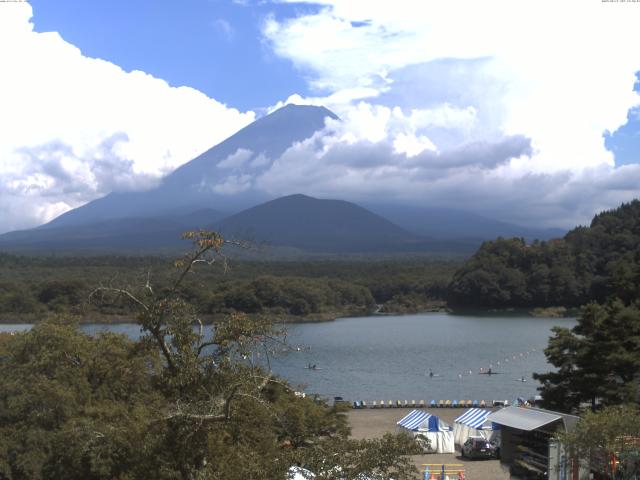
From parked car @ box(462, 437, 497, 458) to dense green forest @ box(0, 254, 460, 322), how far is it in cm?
3084

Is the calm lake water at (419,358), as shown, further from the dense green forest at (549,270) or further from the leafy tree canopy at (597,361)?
the dense green forest at (549,270)

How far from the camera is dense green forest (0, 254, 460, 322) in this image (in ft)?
189

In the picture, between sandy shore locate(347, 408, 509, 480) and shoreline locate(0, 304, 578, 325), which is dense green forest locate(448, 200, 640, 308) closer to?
shoreline locate(0, 304, 578, 325)

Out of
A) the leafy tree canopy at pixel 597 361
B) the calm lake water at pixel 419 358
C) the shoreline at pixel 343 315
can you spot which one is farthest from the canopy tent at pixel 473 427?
the shoreline at pixel 343 315

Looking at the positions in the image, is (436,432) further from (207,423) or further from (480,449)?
(207,423)

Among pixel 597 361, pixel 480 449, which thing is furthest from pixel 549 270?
pixel 480 449

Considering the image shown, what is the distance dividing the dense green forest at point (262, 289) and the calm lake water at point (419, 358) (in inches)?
171

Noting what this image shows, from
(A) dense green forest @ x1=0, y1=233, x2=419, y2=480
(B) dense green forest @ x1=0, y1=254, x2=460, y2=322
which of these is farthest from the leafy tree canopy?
(B) dense green forest @ x1=0, y1=254, x2=460, y2=322

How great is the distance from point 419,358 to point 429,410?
14371 mm

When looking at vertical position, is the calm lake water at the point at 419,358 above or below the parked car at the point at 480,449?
below

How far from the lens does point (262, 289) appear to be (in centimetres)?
5994

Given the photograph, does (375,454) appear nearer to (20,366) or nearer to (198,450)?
(198,450)

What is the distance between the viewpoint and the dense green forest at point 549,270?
6544cm

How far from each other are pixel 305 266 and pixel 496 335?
47437 millimetres
